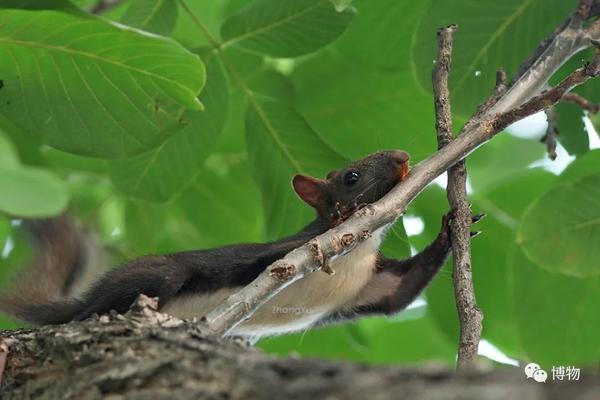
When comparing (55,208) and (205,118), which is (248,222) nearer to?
(205,118)

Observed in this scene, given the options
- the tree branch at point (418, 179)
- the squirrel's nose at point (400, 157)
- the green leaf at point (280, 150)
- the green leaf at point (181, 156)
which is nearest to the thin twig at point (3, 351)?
the tree branch at point (418, 179)

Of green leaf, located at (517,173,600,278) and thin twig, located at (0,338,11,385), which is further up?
green leaf, located at (517,173,600,278)

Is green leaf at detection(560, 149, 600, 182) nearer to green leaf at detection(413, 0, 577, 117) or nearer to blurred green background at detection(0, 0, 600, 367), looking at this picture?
blurred green background at detection(0, 0, 600, 367)

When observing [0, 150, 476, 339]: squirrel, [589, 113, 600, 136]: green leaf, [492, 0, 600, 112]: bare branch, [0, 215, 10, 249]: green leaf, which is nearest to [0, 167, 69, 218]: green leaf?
[0, 150, 476, 339]: squirrel

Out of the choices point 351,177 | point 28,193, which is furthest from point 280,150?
Result: point 28,193

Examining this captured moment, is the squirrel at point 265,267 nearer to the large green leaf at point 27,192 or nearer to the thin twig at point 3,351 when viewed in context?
the large green leaf at point 27,192

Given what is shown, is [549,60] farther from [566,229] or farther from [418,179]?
[566,229]

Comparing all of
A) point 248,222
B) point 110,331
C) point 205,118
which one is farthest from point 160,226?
point 110,331
